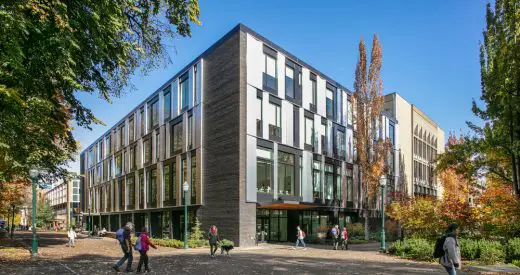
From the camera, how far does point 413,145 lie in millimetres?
62562

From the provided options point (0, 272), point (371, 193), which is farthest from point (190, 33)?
point (371, 193)

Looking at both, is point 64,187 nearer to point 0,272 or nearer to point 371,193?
point 371,193

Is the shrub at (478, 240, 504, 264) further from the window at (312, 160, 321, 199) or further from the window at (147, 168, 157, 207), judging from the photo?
the window at (147, 168, 157, 207)

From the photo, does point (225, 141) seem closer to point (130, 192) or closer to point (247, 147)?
point (247, 147)

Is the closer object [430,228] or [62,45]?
[62,45]

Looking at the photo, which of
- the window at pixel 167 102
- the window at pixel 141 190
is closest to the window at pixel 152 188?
the window at pixel 141 190

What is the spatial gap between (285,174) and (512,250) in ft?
61.5

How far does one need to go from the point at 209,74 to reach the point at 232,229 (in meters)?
12.4

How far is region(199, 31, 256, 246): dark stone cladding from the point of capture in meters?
31.3

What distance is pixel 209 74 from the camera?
3556 centimetres

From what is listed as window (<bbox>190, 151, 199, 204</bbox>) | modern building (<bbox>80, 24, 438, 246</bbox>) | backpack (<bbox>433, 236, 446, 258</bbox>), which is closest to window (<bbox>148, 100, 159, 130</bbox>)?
modern building (<bbox>80, 24, 438, 246</bbox>)

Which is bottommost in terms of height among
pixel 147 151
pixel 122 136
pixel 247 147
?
pixel 247 147

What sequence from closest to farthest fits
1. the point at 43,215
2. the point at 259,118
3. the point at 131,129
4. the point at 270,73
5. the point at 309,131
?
the point at 259,118
the point at 270,73
the point at 309,131
the point at 131,129
the point at 43,215

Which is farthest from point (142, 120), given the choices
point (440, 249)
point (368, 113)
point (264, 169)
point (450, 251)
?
point (450, 251)
